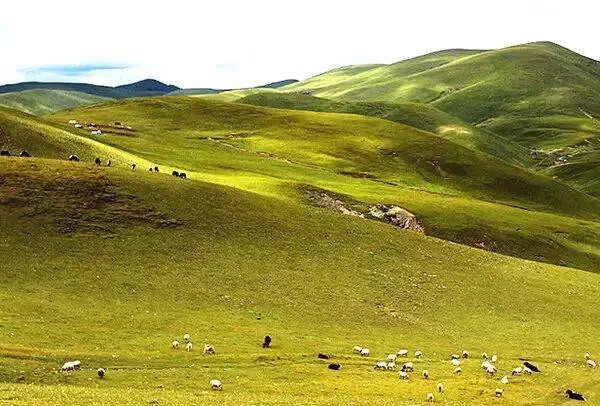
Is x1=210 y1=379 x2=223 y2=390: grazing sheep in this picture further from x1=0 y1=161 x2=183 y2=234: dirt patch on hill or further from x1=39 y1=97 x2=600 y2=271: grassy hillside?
x1=39 y1=97 x2=600 y2=271: grassy hillside

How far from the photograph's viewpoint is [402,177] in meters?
161

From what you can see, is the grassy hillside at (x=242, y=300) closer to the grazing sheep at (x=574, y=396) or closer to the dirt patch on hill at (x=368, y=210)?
the grazing sheep at (x=574, y=396)

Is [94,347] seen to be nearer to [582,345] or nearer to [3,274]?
[3,274]

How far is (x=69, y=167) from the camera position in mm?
75125

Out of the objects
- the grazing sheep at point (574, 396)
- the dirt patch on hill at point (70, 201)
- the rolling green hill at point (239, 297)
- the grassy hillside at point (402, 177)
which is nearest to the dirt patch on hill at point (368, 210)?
the grassy hillside at point (402, 177)

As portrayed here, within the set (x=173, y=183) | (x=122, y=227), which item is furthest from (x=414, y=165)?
(x=122, y=227)

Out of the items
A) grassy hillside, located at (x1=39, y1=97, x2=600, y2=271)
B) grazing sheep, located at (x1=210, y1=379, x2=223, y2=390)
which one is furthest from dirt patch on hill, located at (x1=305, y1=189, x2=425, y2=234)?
grazing sheep, located at (x1=210, y1=379, x2=223, y2=390)

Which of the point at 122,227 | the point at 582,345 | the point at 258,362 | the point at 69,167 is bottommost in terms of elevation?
the point at 582,345

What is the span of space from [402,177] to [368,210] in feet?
185

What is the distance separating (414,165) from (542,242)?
66368 mm

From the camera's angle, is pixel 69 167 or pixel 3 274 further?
pixel 69 167

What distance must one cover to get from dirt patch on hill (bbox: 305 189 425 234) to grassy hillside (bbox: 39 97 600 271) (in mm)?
1734

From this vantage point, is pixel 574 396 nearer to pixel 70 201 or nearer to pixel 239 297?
pixel 239 297

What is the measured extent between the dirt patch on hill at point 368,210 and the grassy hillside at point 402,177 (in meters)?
1.73
